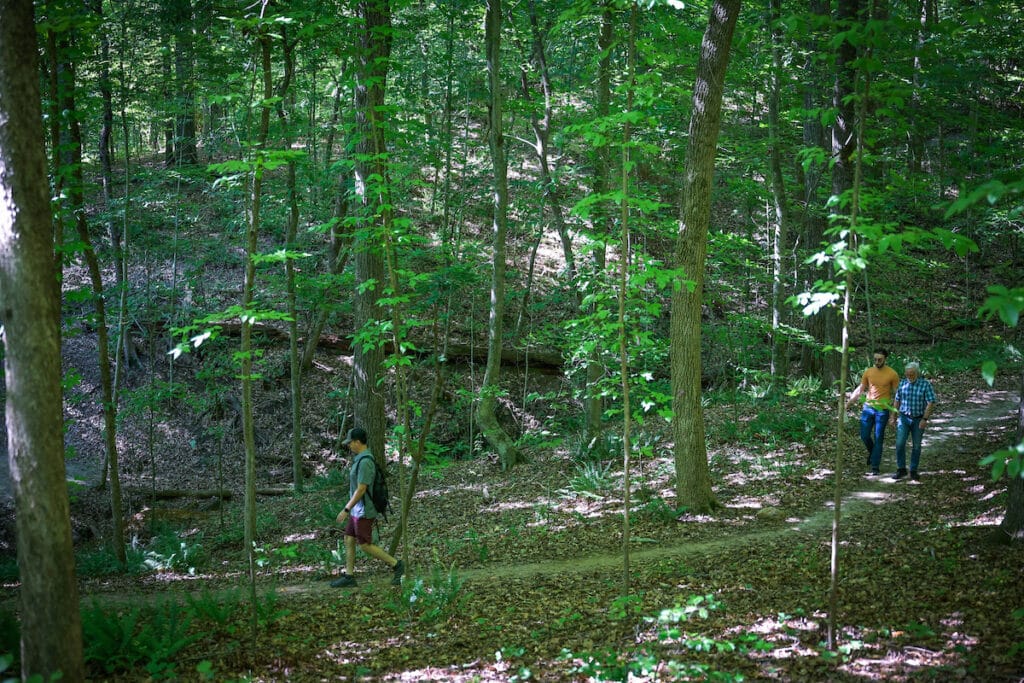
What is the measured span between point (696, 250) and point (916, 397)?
3.84 meters

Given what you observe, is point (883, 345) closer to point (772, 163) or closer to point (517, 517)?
point (772, 163)

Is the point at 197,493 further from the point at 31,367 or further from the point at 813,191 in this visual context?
the point at 813,191

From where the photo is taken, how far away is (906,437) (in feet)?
29.1

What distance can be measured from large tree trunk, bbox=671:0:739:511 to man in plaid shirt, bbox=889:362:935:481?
283 cm

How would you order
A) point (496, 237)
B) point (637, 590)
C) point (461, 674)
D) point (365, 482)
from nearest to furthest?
point (461, 674) < point (637, 590) < point (365, 482) < point (496, 237)

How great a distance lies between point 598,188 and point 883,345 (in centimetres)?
1168

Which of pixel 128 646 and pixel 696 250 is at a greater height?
pixel 696 250

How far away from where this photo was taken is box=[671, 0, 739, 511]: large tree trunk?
7641 mm

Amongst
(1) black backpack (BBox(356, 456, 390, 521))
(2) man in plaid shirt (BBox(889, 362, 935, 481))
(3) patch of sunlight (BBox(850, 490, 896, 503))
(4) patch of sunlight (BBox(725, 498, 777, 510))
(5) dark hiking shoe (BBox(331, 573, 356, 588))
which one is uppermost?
(2) man in plaid shirt (BBox(889, 362, 935, 481))

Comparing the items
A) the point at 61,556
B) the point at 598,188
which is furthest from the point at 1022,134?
the point at 61,556

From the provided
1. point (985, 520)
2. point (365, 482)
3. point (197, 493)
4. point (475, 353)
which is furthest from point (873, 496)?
point (197, 493)

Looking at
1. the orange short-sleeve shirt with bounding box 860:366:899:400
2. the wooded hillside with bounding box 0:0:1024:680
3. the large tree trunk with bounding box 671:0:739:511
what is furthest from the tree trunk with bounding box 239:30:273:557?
the orange short-sleeve shirt with bounding box 860:366:899:400

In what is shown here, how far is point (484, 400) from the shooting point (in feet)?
41.4

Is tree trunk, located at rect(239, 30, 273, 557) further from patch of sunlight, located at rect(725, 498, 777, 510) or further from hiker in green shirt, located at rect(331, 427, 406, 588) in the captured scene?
patch of sunlight, located at rect(725, 498, 777, 510)
